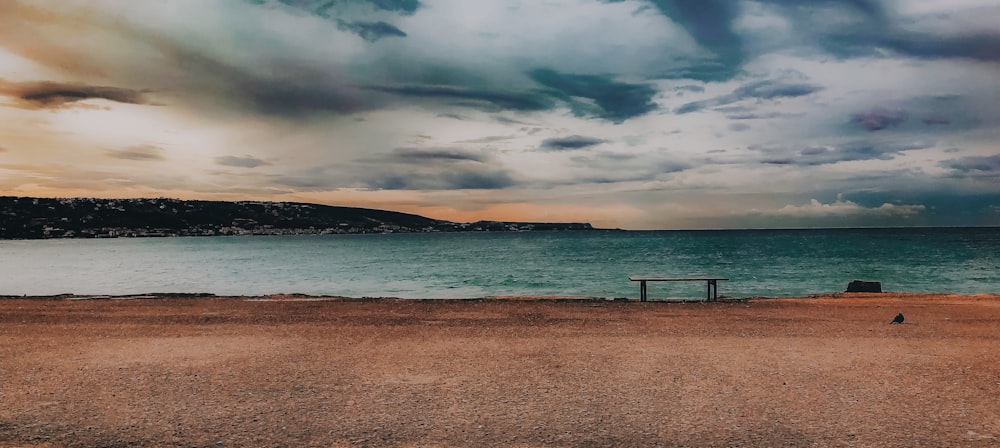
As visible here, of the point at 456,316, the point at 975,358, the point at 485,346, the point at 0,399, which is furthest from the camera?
the point at 456,316

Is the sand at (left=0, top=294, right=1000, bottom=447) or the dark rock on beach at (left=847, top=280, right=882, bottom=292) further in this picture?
the dark rock on beach at (left=847, top=280, right=882, bottom=292)

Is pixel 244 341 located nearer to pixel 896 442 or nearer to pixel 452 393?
pixel 452 393

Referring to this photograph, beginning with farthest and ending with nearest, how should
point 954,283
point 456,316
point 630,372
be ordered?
1. point 954,283
2. point 456,316
3. point 630,372

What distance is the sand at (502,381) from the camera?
6.48 metres

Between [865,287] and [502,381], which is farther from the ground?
[502,381]

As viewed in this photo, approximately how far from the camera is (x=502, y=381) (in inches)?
339

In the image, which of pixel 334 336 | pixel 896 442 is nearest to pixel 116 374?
pixel 334 336

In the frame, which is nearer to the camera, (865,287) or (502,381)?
(502,381)

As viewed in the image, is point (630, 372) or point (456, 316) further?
point (456, 316)

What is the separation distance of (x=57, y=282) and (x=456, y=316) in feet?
112

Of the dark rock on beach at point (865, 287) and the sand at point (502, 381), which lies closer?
the sand at point (502, 381)

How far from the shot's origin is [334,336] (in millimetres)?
12664

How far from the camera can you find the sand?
21.3ft

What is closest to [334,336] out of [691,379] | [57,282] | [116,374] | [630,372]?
[116,374]
